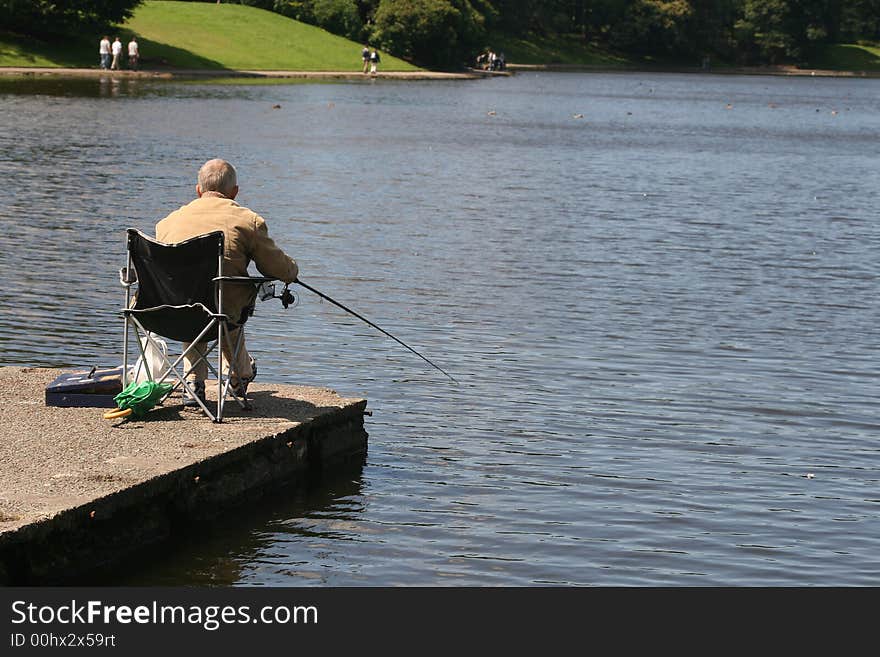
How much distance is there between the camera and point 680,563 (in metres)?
8.55

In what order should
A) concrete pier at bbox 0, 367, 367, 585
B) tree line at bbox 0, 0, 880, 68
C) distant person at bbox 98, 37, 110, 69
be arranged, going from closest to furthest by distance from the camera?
concrete pier at bbox 0, 367, 367, 585 < distant person at bbox 98, 37, 110, 69 < tree line at bbox 0, 0, 880, 68

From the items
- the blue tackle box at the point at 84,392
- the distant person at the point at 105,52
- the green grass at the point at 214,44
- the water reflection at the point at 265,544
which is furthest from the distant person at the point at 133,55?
the water reflection at the point at 265,544

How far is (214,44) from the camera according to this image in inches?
2835

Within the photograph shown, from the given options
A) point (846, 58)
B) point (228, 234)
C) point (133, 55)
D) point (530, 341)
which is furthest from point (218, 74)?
point (846, 58)

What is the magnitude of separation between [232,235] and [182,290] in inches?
19.1

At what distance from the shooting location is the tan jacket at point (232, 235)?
915 cm

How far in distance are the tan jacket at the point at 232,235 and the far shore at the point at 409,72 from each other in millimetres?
49136

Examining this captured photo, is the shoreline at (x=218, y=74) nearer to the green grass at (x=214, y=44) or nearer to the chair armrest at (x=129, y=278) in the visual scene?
the green grass at (x=214, y=44)

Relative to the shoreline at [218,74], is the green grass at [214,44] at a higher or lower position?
higher

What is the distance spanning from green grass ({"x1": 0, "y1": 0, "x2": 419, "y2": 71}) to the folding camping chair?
52.3m

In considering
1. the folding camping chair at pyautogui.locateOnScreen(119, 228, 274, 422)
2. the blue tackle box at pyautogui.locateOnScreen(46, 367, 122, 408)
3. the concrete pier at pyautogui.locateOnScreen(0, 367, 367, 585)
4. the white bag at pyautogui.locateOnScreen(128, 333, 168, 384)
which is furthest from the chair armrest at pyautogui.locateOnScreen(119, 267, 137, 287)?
the concrete pier at pyautogui.locateOnScreen(0, 367, 367, 585)

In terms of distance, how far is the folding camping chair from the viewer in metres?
8.87

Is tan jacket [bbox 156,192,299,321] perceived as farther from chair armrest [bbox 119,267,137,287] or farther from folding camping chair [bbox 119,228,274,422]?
chair armrest [bbox 119,267,137,287]
